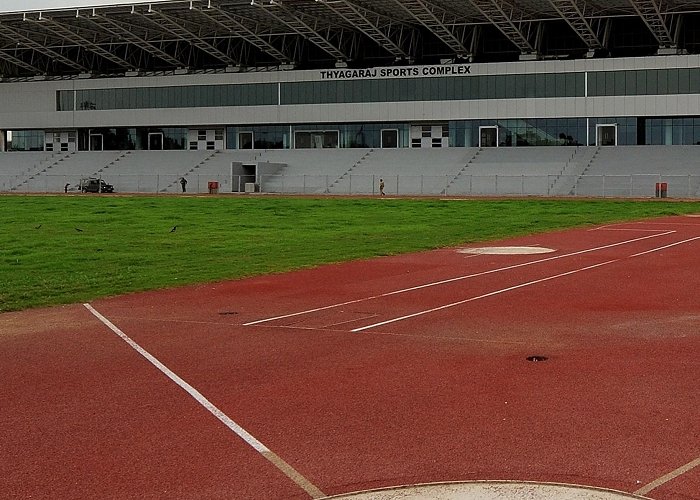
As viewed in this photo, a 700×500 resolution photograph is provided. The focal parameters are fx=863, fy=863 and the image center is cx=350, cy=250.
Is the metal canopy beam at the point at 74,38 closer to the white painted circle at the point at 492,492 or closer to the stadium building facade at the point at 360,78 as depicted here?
the stadium building facade at the point at 360,78

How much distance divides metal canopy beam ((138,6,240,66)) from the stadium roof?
4.4 inches

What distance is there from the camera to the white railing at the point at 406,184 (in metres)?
56.9

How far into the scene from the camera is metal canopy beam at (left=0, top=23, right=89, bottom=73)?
237 feet

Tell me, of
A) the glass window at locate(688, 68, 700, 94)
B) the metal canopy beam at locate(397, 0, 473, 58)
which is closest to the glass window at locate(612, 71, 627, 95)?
the glass window at locate(688, 68, 700, 94)

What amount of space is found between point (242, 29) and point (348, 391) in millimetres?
62783

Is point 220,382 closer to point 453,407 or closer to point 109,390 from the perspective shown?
point 109,390

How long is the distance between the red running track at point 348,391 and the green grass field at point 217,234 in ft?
8.19

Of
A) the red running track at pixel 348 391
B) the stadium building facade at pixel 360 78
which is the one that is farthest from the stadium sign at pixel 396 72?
the red running track at pixel 348 391

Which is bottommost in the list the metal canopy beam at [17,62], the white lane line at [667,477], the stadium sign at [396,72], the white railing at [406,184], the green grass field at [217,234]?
the white lane line at [667,477]

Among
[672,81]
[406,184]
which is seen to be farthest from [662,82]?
[406,184]

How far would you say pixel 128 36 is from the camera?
71.6 metres

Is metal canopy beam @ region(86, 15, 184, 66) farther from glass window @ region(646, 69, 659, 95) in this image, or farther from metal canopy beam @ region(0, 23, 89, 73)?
glass window @ region(646, 69, 659, 95)

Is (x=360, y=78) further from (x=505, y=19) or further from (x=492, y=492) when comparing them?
(x=492, y=492)

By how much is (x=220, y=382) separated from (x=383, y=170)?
194ft
